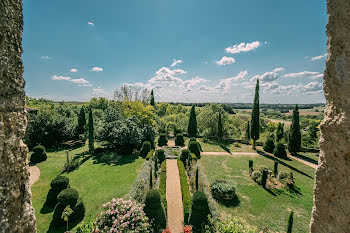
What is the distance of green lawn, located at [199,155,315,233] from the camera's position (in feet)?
29.9

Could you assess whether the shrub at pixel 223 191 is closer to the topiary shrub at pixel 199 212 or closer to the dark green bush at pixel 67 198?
the topiary shrub at pixel 199 212

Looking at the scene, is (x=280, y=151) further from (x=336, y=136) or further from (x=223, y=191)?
(x=336, y=136)

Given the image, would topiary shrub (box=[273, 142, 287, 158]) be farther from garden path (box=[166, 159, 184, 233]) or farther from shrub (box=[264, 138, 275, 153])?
garden path (box=[166, 159, 184, 233])

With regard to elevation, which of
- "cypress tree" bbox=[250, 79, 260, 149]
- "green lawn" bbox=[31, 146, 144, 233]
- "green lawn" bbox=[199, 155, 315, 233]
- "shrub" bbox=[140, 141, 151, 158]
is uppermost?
"cypress tree" bbox=[250, 79, 260, 149]

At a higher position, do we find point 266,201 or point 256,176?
point 256,176

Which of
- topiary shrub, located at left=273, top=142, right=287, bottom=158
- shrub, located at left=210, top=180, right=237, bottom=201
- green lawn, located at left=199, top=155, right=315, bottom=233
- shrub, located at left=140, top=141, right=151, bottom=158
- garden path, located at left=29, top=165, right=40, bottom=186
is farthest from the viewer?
topiary shrub, located at left=273, top=142, right=287, bottom=158

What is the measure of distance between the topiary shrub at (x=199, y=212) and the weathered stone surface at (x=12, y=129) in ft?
24.8

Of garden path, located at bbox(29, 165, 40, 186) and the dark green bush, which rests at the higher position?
the dark green bush

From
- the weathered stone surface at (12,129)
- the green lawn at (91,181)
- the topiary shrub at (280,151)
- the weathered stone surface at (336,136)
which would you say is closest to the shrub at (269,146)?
the topiary shrub at (280,151)

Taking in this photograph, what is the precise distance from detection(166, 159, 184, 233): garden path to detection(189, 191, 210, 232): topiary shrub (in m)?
0.90

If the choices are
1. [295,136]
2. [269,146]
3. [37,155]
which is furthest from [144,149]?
[295,136]

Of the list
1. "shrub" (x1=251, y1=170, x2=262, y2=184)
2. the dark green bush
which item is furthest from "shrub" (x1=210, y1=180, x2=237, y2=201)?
the dark green bush

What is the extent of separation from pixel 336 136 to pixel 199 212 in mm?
7910

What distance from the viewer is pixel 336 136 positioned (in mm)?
1909
